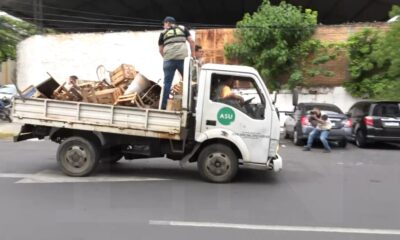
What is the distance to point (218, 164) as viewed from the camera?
9.52 metres

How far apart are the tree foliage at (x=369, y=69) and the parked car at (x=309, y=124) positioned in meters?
3.73

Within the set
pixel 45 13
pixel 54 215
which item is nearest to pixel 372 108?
pixel 54 215

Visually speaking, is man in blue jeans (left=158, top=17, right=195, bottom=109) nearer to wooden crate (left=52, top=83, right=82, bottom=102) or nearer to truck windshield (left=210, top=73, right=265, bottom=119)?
truck windshield (left=210, top=73, right=265, bottom=119)

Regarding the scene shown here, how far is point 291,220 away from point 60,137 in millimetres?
5146

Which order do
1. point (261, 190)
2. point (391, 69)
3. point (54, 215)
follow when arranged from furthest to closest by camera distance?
1. point (391, 69)
2. point (261, 190)
3. point (54, 215)

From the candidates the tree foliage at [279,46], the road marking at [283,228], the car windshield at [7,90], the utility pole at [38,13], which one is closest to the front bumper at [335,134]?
the tree foliage at [279,46]

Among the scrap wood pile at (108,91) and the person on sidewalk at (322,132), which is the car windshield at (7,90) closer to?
the person on sidewalk at (322,132)

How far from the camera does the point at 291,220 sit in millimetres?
7098

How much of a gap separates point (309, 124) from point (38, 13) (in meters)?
20.4

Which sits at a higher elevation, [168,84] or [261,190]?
[168,84]

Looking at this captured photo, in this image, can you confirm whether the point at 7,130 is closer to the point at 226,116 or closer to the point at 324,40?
the point at 226,116

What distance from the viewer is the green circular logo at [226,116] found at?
31.1ft

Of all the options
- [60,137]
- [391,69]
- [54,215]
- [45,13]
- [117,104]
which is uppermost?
[45,13]

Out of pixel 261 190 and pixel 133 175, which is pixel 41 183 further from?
pixel 261 190
